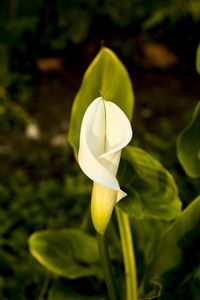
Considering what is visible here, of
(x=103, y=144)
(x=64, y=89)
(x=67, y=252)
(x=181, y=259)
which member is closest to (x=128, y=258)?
(x=181, y=259)

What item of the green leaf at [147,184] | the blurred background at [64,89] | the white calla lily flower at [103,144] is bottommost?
the blurred background at [64,89]

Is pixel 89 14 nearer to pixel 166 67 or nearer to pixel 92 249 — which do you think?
pixel 166 67

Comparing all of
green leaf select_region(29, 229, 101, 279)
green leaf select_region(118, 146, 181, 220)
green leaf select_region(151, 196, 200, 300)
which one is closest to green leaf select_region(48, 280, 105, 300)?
green leaf select_region(29, 229, 101, 279)

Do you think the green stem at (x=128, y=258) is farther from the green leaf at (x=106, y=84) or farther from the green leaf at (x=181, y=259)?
the green leaf at (x=106, y=84)

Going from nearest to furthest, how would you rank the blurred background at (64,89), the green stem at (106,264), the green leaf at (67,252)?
the green stem at (106,264) → the green leaf at (67,252) → the blurred background at (64,89)

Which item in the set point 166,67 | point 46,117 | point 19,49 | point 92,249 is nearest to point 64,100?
point 46,117

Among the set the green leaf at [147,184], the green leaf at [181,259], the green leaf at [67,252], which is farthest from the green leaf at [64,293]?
the green leaf at [147,184]
